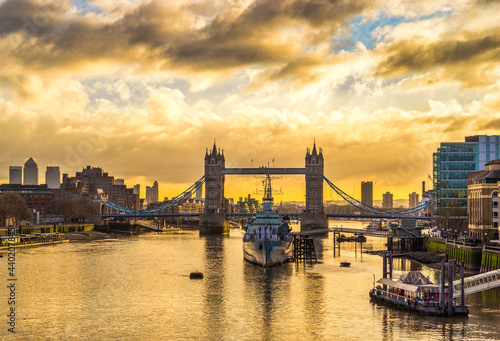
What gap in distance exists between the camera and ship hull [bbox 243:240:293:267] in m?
71.5

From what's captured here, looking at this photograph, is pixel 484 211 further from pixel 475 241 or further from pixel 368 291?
pixel 368 291

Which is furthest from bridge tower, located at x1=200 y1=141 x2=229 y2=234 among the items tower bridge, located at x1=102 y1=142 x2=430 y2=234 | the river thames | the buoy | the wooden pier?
the buoy

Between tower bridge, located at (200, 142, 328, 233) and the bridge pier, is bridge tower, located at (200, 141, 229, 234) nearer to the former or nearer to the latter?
tower bridge, located at (200, 142, 328, 233)

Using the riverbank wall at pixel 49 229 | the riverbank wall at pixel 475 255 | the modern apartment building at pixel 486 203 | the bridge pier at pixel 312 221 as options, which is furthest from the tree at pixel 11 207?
the modern apartment building at pixel 486 203

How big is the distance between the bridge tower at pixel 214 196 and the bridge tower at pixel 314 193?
2296 cm

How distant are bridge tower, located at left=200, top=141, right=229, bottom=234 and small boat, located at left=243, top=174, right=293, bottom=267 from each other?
8078 centimetres

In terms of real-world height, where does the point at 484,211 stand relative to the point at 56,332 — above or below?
above

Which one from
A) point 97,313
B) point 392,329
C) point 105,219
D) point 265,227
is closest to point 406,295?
point 392,329

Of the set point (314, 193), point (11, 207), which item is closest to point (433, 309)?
point (11, 207)

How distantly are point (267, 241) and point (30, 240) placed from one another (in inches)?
2120

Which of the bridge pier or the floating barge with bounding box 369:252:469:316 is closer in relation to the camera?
the floating barge with bounding box 369:252:469:316

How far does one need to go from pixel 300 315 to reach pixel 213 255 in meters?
47.2

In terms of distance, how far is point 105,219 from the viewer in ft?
600

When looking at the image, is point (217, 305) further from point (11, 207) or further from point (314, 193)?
point (314, 193)
